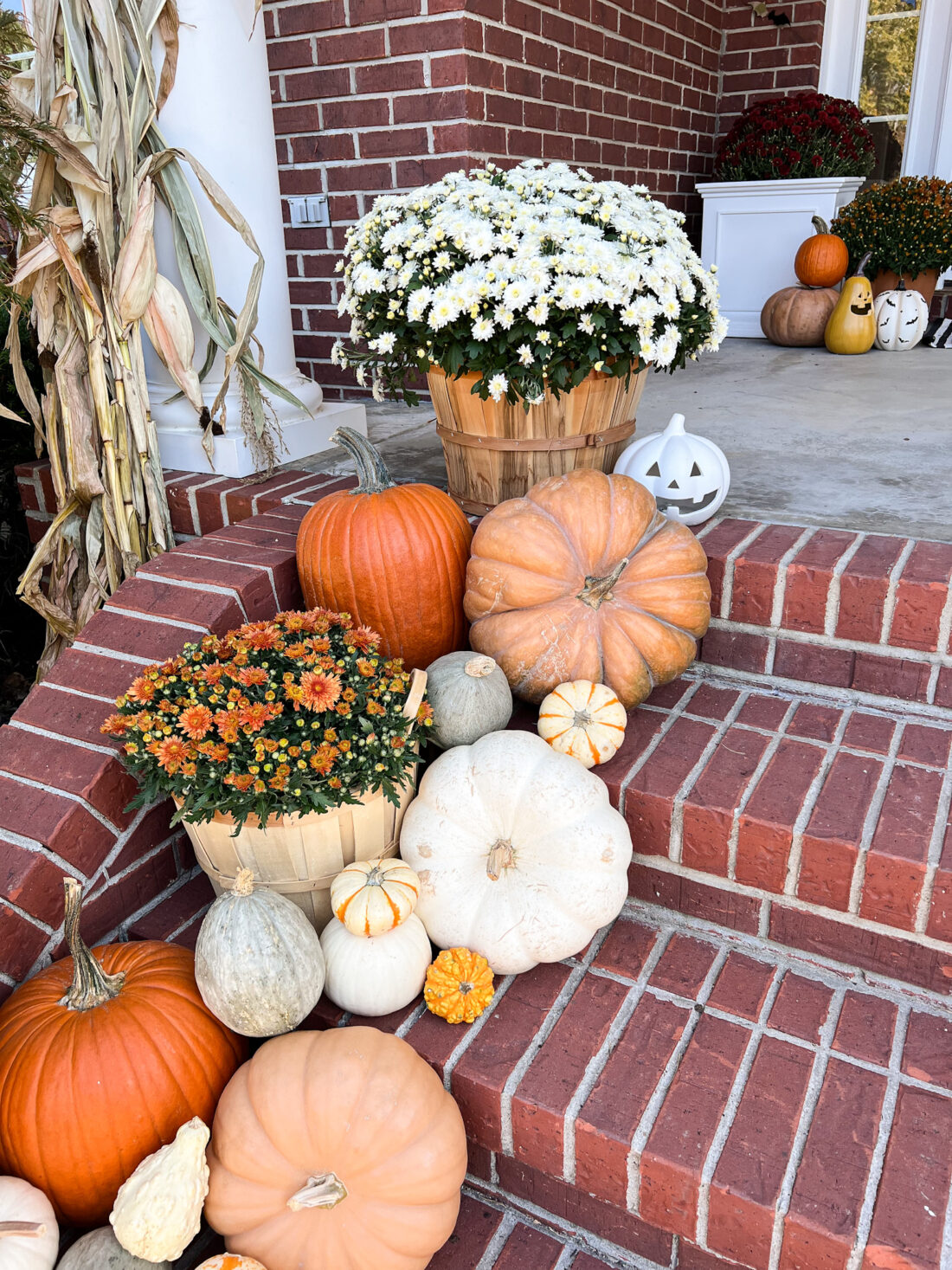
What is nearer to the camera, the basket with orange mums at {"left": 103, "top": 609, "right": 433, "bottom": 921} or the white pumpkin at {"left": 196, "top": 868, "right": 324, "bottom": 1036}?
the white pumpkin at {"left": 196, "top": 868, "right": 324, "bottom": 1036}

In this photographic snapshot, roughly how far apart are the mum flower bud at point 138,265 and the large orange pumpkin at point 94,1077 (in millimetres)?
1379

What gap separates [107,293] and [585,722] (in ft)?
4.89

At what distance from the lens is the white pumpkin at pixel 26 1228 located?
1211mm

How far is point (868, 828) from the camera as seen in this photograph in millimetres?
1527

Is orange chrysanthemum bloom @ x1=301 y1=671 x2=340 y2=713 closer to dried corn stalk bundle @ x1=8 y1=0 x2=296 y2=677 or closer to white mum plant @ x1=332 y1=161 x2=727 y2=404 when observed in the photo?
white mum plant @ x1=332 y1=161 x2=727 y2=404

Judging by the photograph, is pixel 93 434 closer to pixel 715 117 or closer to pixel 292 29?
pixel 292 29

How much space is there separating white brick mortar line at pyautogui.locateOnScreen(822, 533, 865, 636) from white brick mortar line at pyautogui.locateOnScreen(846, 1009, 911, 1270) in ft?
2.41

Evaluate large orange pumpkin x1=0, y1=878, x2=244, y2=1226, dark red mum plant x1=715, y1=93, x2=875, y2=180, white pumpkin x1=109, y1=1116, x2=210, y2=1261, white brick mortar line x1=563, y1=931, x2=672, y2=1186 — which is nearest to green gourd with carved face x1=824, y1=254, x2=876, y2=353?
dark red mum plant x1=715, y1=93, x2=875, y2=180

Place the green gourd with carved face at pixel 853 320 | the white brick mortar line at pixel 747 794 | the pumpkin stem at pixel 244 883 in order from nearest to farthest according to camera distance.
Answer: the pumpkin stem at pixel 244 883, the white brick mortar line at pixel 747 794, the green gourd with carved face at pixel 853 320

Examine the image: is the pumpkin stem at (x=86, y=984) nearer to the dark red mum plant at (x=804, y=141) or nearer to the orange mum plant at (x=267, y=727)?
the orange mum plant at (x=267, y=727)

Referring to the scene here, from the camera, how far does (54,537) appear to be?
7.45ft

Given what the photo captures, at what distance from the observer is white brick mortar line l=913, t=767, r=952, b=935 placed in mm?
A: 1441

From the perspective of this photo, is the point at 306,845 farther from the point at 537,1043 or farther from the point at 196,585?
the point at 196,585

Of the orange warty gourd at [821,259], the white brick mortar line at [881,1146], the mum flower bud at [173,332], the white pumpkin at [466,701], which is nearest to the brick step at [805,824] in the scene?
the white brick mortar line at [881,1146]
